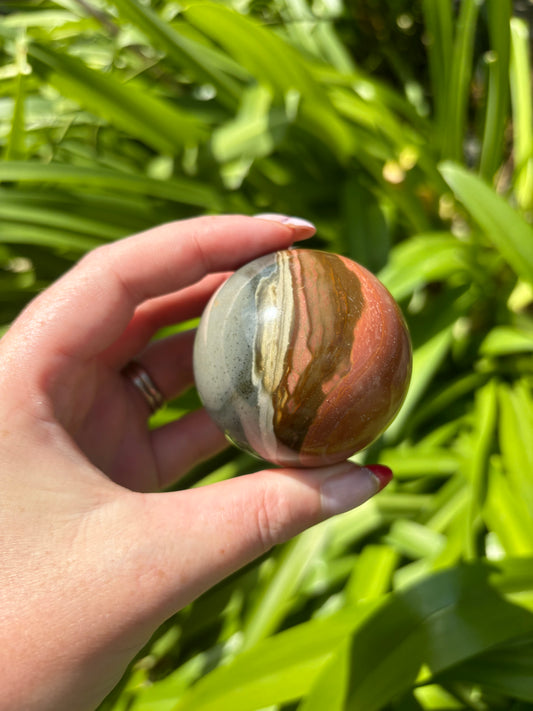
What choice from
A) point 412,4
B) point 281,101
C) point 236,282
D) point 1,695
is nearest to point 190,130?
point 281,101

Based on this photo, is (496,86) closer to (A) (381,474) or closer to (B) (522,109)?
(B) (522,109)

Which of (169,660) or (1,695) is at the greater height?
(1,695)

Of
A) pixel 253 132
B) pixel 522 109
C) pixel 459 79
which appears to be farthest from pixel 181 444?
pixel 522 109

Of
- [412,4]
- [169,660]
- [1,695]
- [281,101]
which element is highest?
[412,4]

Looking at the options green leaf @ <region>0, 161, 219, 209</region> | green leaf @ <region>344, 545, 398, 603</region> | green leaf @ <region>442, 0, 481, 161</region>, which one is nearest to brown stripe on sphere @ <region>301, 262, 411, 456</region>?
green leaf @ <region>344, 545, 398, 603</region>

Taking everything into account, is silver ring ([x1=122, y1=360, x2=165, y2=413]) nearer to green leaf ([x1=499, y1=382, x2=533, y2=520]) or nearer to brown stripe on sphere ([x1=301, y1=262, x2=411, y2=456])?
brown stripe on sphere ([x1=301, y1=262, x2=411, y2=456])

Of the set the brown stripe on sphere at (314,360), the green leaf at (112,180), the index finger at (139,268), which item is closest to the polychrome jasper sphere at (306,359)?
the brown stripe on sphere at (314,360)

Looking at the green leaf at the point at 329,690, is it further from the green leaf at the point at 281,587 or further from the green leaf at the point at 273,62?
the green leaf at the point at 273,62

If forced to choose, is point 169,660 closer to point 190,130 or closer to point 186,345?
point 186,345
